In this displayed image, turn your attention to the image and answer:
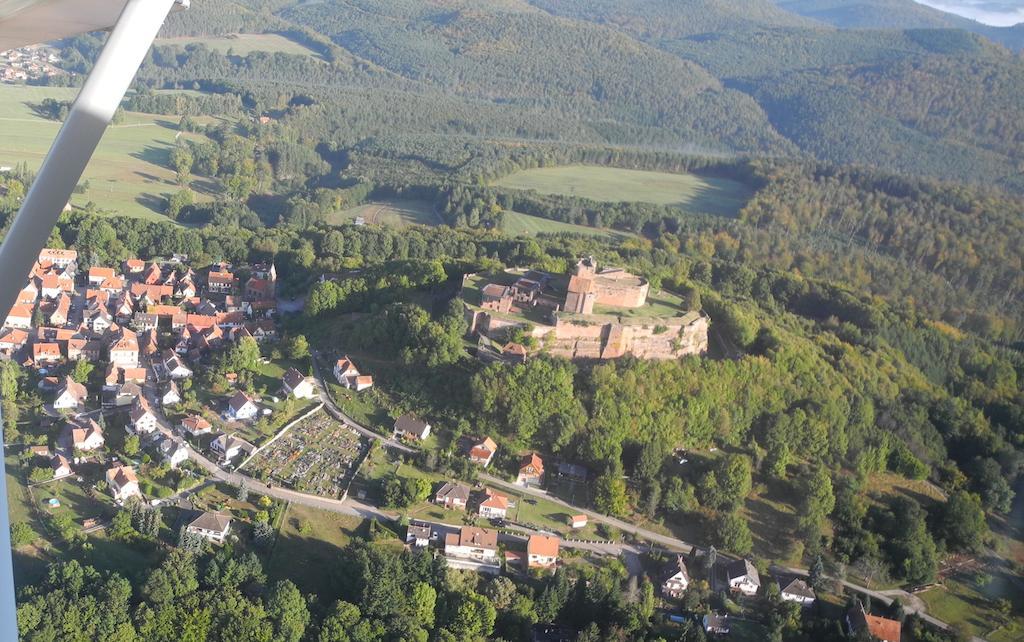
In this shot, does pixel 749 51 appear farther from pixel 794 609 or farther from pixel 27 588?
pixel 27 588

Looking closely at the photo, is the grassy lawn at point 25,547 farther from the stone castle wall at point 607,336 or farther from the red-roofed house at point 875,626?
the red-roofed house at point 875,626

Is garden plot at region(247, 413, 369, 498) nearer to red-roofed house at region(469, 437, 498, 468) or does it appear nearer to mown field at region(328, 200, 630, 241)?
red-roofed house at region(469, 437, 498, 468)

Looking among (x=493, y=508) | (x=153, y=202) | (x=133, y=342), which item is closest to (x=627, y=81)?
A: (x=153, y=202)

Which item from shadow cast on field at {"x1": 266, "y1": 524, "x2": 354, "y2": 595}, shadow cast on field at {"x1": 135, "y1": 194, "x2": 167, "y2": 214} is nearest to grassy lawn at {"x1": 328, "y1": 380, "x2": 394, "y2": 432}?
shadow cast on field at {"x1": 266, "y1": 524, "x2": 354, "y2": 595}

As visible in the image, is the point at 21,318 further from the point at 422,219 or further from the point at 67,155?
the point at 67,155

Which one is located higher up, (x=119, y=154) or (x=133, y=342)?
(x=133, y=342)

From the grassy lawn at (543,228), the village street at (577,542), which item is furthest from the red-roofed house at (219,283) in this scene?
the grassy lawn at (543,228)
